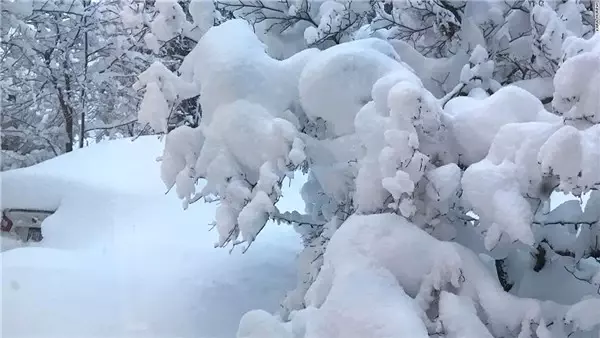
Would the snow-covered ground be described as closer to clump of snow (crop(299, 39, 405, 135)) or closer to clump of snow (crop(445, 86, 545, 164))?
clump of snow (crop(299, 39, 405, 135))

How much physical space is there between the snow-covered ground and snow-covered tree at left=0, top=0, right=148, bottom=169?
336 cm

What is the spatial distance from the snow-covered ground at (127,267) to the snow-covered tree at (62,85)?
336 centimetres

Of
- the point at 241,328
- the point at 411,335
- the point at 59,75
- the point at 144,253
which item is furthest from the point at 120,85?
the point at 411,335

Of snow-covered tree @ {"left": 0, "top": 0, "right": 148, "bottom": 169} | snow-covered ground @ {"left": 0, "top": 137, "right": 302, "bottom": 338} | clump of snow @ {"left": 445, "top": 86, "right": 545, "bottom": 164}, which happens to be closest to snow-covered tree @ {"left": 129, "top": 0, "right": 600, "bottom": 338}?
clump of snow @ {"left": 445, "top": 86, "right": 545, "bottom": 164}

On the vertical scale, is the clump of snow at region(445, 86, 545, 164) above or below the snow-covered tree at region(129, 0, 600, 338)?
above

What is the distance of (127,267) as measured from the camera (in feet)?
19.8

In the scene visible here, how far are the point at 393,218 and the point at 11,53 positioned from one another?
9.73m

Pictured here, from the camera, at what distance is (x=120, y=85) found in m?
14.0

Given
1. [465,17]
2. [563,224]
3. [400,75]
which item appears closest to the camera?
[400,75]

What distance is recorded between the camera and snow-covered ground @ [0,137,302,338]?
500 cm

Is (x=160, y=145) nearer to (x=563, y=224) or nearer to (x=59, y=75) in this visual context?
(x=59, y=75)

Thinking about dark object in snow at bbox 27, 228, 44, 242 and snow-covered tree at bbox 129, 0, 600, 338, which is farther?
dark object in snow at bbox 27, 228, 44, 242

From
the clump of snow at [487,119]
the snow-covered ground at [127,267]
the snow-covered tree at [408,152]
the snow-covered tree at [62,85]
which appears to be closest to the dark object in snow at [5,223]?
the snow-covered ground at [127,267]

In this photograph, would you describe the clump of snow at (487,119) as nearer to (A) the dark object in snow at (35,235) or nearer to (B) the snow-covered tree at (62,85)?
(A) the dark object in snow at (35,235)
